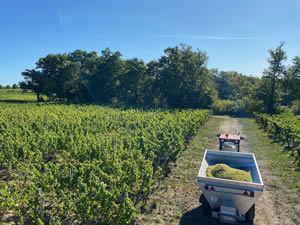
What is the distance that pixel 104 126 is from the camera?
1470cm

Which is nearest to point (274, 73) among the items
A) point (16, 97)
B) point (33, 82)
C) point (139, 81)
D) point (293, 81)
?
point (293, 81)

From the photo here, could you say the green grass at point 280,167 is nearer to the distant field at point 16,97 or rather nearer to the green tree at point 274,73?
the green tree at point 274,73

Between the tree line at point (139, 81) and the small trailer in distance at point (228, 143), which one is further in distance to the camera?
the tree line at point (139, 81)

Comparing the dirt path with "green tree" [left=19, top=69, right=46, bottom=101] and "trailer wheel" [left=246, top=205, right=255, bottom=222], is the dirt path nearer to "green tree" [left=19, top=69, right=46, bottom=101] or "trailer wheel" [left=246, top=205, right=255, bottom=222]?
"trailer wheel" [left=246, top=205, right=255, bottom=222]

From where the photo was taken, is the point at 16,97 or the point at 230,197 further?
the point at 16,97

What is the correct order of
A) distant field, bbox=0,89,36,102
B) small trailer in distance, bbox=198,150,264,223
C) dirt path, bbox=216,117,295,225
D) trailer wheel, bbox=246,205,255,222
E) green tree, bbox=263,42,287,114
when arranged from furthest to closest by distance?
distant field, bbox=0,89,36,102
green tree, bbox=263,42,287,114
dirt path, bbox=216,117,295,225
trailer wheel, bbox=246,205,255,222
small trailer in distance, bbox=198,150,264,223

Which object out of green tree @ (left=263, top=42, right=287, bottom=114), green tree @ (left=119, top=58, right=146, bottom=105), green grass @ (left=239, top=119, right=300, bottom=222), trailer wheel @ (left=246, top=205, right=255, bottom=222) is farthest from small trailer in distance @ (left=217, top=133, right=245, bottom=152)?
green tree @ (left=119, top=58, right=146, bottom=105)

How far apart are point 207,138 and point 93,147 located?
414 inches

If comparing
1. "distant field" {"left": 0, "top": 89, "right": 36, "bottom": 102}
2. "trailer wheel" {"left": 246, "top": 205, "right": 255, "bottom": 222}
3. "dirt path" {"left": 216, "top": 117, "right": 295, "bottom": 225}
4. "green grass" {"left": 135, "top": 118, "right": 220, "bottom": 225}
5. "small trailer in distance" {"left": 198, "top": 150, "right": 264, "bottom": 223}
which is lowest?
"dirt path" {"left": 216, "top": 117, "right": 295, "bottom": 225}

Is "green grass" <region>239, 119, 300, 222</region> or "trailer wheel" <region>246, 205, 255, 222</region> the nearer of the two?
"trailer wheel" <region>246, 205, 255, 222</region>

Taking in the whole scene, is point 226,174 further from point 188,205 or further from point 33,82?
point 33,82

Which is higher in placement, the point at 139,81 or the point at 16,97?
the point at 139,81

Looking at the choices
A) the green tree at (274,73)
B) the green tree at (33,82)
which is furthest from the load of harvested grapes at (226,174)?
the green tree at (33,82)

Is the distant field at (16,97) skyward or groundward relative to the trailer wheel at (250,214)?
skyward
